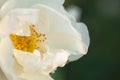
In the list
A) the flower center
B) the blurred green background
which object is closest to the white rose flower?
the flower center

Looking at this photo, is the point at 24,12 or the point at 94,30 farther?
the point at 94,30

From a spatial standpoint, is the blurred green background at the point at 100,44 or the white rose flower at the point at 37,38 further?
the blurred green background at the point at 100,44

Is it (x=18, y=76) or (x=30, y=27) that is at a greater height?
(x=30, y=27)

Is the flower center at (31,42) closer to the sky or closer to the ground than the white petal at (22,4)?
closer to the ground

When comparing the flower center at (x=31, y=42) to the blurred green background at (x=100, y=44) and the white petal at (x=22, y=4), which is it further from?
the blurred green background at (x=100, y=44)

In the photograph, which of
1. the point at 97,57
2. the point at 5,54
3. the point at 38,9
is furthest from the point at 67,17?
the point at 97,57

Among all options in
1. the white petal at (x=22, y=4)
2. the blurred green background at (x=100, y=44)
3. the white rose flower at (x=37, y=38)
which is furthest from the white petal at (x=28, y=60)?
the blurred green background at (x=100, y=44)

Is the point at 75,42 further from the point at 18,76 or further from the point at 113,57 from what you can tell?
the point at 113,57

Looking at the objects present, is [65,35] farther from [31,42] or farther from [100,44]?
[100,44]

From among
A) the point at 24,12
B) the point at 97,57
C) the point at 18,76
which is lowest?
the point at 18,76

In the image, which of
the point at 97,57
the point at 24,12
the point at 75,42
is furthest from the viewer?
the point at 97,57
